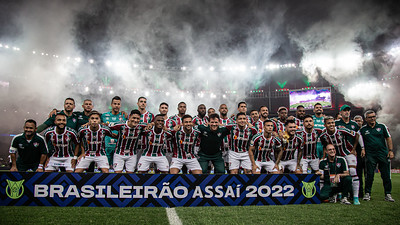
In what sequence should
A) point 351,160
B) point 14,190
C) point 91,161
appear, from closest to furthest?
point 14,190, point 351,160, point 91,161

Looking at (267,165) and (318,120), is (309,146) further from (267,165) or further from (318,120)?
(318,120)

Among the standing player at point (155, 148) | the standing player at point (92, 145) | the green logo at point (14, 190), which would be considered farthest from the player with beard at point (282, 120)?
the green logo at point (14, 190)

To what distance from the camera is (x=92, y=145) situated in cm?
620

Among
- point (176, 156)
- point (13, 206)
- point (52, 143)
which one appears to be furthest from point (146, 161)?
point (13, 206)

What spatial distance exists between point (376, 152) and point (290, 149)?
1973mm

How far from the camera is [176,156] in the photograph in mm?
6500

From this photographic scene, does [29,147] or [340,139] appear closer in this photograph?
[29,147]

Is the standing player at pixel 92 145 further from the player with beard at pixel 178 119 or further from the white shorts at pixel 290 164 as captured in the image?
the white shorts at pixel 290 164

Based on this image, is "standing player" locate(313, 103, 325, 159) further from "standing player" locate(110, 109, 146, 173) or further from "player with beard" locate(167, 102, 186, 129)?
"standing player" locate(110, 109, 146, 173)

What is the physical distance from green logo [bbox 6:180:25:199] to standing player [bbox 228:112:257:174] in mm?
4482

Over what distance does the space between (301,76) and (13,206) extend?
30.1 metres

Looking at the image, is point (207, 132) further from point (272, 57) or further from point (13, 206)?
point (272, 57)

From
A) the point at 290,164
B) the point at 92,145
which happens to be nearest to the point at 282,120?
the point at 290,164

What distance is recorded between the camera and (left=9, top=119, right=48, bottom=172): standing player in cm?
608
